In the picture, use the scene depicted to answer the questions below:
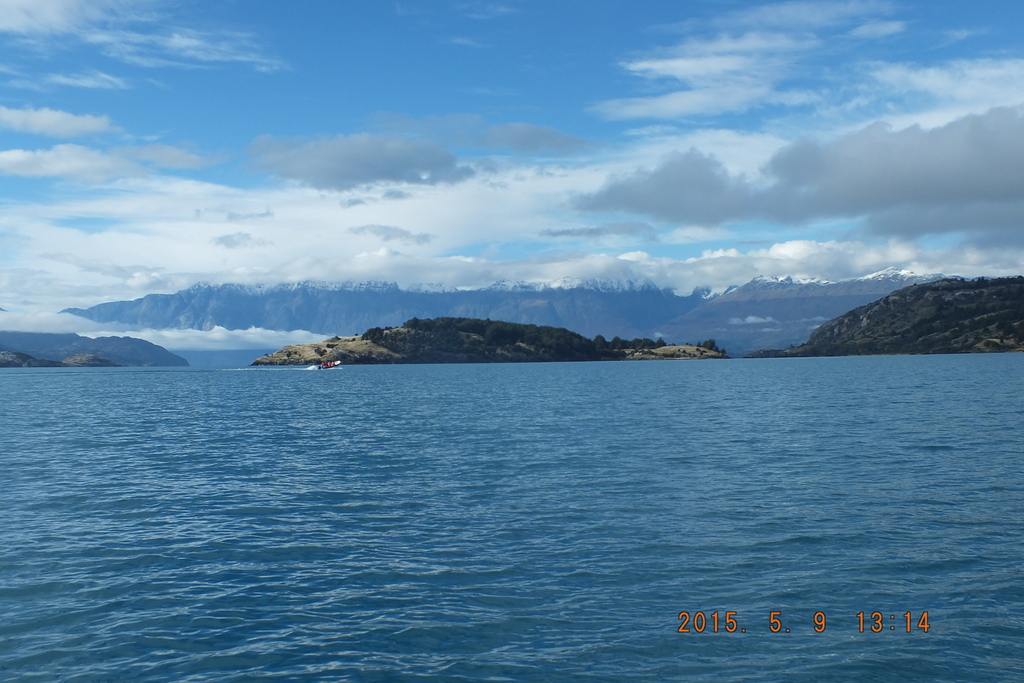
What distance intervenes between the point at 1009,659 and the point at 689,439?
2086 inches

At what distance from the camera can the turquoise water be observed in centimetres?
2425

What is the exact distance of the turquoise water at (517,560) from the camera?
2425cm

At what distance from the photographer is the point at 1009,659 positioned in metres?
23.5

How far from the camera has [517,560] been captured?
3397 centimetres

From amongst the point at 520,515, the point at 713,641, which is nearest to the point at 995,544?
the point at 713,641
